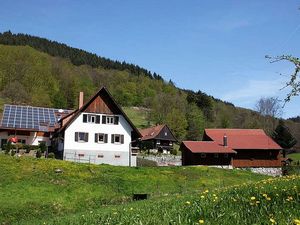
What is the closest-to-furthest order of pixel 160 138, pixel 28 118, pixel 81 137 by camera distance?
pixel 81 137, pixel 28 118, pixel 160 138

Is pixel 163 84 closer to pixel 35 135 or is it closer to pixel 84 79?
pixel 84 79

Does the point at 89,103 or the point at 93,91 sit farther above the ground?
the point at 93,91

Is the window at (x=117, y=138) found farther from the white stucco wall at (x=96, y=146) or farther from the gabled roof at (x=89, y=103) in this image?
the gabled roof at (x=89, y=103)

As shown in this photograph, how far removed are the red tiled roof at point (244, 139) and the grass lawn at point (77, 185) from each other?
2393 cm

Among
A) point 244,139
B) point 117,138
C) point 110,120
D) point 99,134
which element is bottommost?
point 117,138

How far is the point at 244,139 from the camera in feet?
249

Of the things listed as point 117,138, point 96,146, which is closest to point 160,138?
point 117,138

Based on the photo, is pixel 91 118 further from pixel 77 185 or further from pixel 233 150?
pixel 233 150

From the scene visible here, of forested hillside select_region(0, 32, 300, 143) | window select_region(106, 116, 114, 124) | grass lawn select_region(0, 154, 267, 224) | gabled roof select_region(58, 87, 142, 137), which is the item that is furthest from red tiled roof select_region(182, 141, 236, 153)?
forested hillside select_region(0, 32, 300, 143)

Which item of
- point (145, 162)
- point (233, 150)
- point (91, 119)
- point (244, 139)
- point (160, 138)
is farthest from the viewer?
point (160, 138)

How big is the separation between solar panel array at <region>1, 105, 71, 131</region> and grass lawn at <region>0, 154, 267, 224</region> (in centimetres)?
2860

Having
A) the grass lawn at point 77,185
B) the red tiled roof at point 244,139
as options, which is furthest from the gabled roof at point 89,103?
the red tiled roof at point 244,139

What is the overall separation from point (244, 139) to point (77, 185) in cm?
4618

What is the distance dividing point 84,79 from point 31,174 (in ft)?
415
